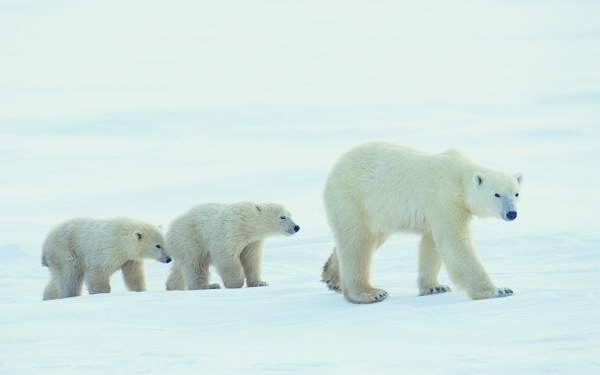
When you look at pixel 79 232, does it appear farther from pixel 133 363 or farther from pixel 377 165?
pixel 133 363

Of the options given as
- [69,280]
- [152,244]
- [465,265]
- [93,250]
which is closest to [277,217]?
[152,244]

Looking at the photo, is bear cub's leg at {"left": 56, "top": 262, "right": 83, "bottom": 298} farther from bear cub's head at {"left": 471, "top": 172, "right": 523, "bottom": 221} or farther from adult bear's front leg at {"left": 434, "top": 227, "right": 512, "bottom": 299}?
bear cub's head at {"left": 471, "top": 172, "right": 523, "bottom": 221}

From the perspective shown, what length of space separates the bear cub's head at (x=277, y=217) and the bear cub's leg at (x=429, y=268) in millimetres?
2767

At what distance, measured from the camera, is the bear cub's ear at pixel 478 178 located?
712 centimetres

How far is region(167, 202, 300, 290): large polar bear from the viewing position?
390 inches

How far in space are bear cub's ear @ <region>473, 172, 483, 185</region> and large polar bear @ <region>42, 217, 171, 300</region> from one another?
4.54 m

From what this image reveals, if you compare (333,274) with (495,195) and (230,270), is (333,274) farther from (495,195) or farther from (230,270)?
(495,195)

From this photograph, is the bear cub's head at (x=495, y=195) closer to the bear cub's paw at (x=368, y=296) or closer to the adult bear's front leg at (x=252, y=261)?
the bear cub's paw at (x=368, y=296)

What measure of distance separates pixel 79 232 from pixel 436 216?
15.7ft

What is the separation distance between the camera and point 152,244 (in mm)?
10289

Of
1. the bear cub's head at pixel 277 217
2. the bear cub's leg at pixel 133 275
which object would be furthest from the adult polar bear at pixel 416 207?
the bear cub's leg at pixel 133 275

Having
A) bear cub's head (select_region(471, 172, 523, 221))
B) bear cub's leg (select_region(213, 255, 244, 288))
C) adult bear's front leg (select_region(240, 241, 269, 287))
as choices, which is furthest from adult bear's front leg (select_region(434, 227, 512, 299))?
adult bear's front leg (select_region(240, 241, 269, 287))

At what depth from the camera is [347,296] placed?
25.4 feet

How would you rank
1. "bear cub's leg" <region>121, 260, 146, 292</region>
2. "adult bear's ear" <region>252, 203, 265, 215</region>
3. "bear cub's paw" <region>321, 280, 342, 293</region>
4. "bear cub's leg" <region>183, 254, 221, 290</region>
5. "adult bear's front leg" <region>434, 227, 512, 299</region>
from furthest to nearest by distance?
"bear cub's leg" <region>121, 260, 146, 292</region> < "adult bear's ear" <region>252, 203, 265, 215</region> < "bear cub's leg" <region>183, 254, 221, 290</region> < "bear cub's paw" <region>321, 280, 342, 293</region> < "adult bear's front leg" <region>434, 227, 512, 299</region>
